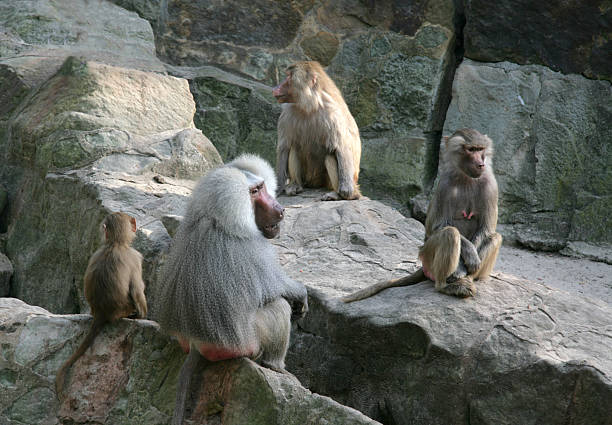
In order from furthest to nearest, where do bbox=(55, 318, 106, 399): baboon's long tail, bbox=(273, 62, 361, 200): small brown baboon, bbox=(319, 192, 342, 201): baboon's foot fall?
bbox=(273, 62, 361, 200): small brown baboon, bbox=(319, 192, 342, 201): baboon's foot, bbox=(55, 318, 106, 399): baboon's long tail

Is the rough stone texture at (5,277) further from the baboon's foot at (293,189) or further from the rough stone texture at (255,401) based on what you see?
the rough stone texture at (255,401)

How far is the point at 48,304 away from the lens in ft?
19.2

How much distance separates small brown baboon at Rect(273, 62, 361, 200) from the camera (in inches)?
271

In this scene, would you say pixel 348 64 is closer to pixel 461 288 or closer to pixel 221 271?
pixel 461 288

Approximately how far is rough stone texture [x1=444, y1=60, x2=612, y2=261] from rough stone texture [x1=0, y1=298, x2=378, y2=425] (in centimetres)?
451

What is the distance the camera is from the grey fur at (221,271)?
132 inches

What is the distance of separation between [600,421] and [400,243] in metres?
2.34

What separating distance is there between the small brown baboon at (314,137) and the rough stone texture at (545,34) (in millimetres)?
1770

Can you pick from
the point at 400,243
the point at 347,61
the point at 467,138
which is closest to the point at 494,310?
the point at 467,138

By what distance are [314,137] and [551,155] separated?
2.38 meters

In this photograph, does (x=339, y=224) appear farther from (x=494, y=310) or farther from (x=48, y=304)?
(x=48, y=304)

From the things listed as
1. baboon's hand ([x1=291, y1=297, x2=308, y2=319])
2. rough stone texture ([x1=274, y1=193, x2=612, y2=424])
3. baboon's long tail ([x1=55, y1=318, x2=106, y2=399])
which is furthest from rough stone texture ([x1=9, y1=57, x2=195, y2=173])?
baboon's hand ([x1=291, y1=297, x2=308, y2=319])

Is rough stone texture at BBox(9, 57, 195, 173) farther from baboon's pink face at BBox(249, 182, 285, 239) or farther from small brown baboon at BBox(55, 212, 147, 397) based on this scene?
baboon's pink face at BBox(249, 182, 285, 239)

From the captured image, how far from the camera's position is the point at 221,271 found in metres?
3.35
